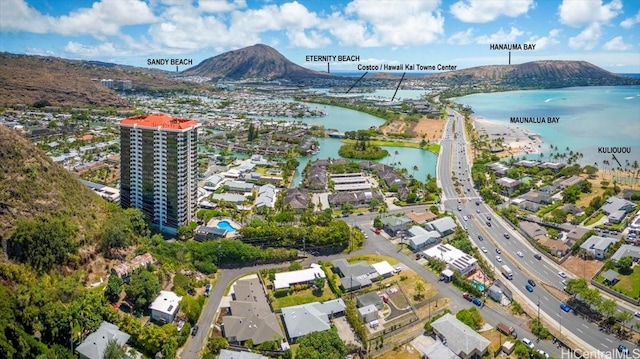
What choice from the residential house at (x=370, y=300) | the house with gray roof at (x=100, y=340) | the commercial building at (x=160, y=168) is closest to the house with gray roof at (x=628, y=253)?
the residential house at (x=370, y=300)

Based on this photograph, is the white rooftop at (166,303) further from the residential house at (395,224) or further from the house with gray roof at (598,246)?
the house with gray roof at (598,246)

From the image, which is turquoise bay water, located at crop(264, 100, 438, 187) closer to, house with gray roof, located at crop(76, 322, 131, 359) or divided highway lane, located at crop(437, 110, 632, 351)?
divided highway lane, located at crop(437, 110, 632, 351)

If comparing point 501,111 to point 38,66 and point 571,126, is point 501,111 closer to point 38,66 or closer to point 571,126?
point 571,126

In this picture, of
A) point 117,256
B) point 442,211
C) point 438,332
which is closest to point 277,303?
point 438,332

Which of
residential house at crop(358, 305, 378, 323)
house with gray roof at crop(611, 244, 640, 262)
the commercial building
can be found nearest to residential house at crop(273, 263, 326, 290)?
residential house at crop(358, 305, 378, 323)

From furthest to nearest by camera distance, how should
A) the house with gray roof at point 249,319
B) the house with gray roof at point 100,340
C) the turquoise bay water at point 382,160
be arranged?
the turquoise bay water at point 382,160 → the house with gray roof at point 249,319 → the house with gray roof at point 100,340

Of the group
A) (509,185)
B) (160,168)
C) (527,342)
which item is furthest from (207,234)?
(509,185)
